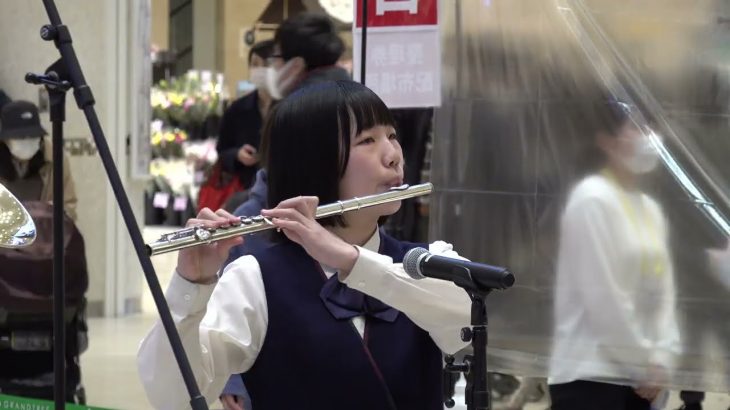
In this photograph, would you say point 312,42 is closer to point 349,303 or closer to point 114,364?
point 349,303

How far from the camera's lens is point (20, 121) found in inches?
173

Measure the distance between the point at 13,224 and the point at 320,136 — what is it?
0.59 meters

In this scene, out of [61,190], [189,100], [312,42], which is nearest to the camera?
[61,190]

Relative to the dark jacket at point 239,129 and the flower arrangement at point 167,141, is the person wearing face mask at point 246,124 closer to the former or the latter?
the dark jacket at point 239,129

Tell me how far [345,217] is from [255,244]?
0.75 meters

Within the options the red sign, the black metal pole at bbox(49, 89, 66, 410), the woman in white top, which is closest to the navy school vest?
the woman in white top

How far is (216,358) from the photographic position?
195cm

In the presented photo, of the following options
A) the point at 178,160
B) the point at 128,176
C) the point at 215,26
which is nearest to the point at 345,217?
the point at 128,176

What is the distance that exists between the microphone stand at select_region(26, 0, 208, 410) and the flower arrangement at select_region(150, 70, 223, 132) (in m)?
5.81

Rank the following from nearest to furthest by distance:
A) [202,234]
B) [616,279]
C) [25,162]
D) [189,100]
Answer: [202,234]
[616,279]
[25,162]
[189,100]

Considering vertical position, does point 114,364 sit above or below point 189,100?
below

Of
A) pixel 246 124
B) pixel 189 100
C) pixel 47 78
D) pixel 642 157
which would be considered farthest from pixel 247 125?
pixel 189 100

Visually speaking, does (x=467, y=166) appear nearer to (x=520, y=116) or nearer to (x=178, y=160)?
(x=520, y=116)

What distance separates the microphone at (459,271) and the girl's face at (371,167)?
0.96ft
